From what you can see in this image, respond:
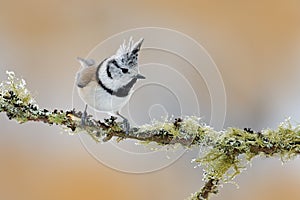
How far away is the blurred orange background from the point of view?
52.1 inches

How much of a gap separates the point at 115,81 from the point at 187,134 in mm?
102

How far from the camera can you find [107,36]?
1.38 metres

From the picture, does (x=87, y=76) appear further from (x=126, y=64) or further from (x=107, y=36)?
(x=107, y=36)

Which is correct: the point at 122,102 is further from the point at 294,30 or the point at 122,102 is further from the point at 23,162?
the point at 294,30

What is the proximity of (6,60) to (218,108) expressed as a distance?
3.24 ft

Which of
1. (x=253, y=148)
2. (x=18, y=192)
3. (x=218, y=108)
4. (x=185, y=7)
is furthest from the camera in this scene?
(x=185, y=7)

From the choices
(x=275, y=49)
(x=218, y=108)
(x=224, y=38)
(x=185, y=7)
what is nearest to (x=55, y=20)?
(x=185, y=7)

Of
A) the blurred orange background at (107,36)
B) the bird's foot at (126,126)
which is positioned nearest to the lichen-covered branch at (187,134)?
the bird's foot at (126,126)

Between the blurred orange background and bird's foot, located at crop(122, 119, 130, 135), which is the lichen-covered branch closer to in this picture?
bird's foot, located at crop(122, 119, 130, 135)

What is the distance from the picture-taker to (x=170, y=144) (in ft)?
1.37

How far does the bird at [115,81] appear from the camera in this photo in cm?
42

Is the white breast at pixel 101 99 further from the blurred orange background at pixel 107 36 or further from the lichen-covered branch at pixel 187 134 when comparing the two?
the blurred orange background at pixel 107 36

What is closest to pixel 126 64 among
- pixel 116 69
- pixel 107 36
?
pixel 116 69

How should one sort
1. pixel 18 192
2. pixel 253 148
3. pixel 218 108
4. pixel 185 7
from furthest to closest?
pixel 185 7, pixel 18 192, pixel 218 108, pixel 253 148
